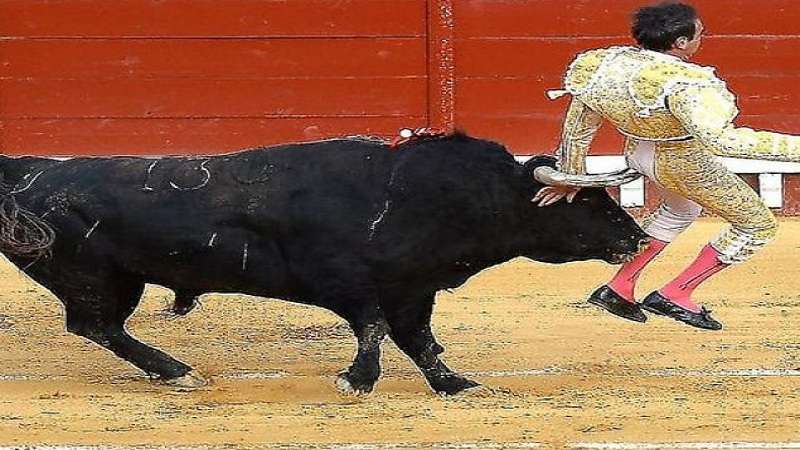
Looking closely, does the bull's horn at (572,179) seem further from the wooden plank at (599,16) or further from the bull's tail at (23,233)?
the wooden plank at (599,16)

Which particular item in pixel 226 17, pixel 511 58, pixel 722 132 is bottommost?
pixel 511 58

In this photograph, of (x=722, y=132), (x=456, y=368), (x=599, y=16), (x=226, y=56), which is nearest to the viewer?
(x=722, y=132)

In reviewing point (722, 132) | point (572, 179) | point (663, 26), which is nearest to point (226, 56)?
point (663, 26)

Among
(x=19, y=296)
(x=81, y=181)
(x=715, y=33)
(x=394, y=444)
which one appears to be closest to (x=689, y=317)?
(x=394, y=444)

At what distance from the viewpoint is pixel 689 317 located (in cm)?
456

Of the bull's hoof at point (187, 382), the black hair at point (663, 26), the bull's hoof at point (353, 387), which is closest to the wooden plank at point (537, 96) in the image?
the black hair at point (663, 26)

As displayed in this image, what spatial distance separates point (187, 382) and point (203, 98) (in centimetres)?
435

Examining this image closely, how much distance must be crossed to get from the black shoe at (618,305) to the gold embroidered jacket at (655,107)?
551 millimetres

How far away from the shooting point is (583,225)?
13.6 ft

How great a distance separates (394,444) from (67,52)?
5.25 metres

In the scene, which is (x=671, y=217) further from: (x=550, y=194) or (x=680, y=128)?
(x=550, y=194)

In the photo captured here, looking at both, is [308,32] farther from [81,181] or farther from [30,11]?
[81,181]

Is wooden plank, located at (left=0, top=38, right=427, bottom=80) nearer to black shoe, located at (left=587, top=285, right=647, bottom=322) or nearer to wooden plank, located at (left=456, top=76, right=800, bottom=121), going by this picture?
wooden plank, located at (left=456, top=76, right=800, bottom=121)

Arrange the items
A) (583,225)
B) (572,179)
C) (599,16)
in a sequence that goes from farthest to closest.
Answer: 1. (599,16)
2. (583,225)
3. (572,179)
